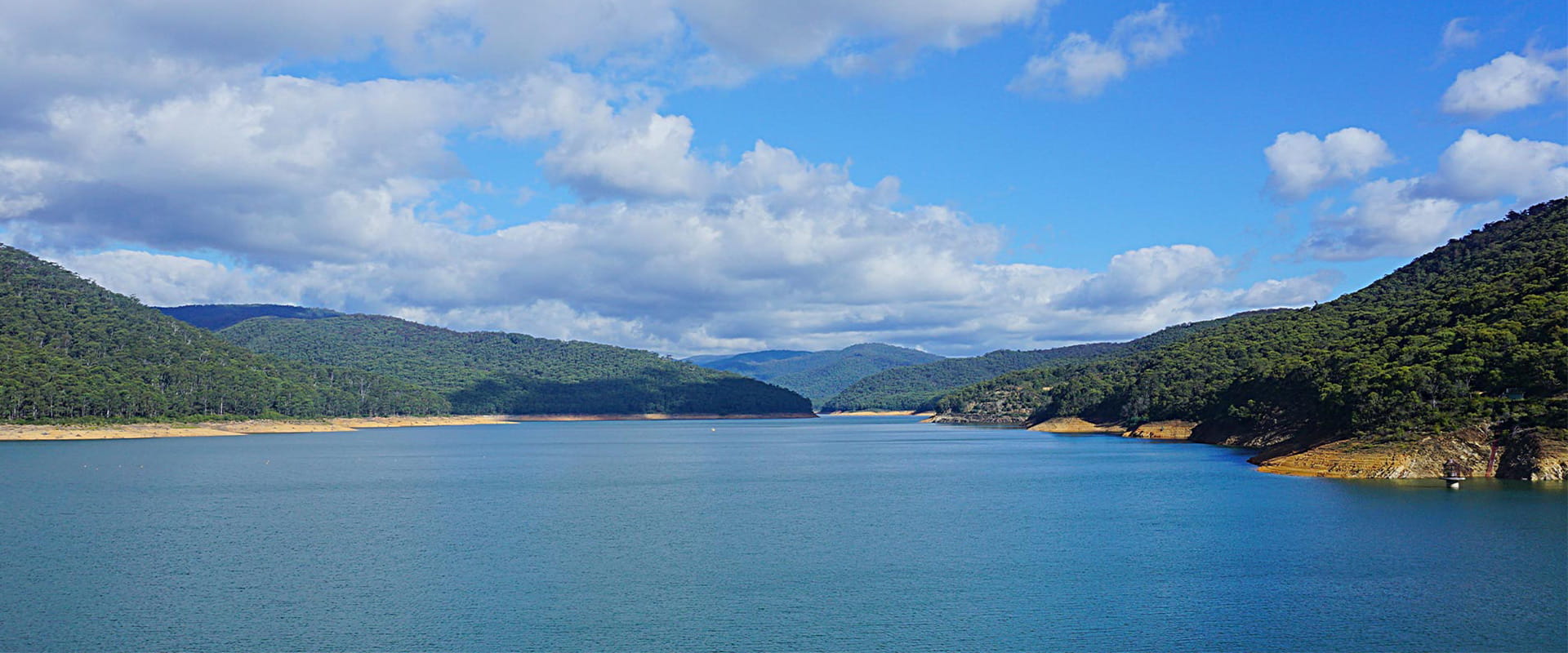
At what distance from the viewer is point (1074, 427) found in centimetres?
16875

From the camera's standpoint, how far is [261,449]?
115500 millimetres

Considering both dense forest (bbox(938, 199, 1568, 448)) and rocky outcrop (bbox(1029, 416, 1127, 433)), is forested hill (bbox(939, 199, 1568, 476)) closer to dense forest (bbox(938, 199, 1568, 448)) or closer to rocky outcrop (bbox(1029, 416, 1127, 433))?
dense forest (bbox(938, 199, 1568, 448))

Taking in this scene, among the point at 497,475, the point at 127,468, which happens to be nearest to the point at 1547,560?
the point at 497,475

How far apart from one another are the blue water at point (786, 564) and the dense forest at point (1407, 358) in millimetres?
7889

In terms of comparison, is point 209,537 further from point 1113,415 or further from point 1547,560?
point 1113,415

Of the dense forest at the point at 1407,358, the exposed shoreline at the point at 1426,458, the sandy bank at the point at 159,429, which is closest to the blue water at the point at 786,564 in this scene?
the exposed shoreline at the point at 1426,458

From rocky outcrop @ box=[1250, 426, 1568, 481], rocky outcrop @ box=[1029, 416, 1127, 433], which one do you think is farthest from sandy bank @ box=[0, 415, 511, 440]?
rocky outcrop @ box=[1250, 426, 1568, 481]

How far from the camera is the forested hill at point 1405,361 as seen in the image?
63.7 meters

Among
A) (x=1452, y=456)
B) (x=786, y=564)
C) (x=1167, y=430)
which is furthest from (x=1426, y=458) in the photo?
(x=1167, y=430)

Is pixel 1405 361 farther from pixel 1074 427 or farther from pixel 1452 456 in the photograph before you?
pixel 1074 427

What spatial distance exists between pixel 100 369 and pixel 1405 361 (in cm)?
16844

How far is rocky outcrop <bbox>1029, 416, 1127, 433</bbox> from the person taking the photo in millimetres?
159000

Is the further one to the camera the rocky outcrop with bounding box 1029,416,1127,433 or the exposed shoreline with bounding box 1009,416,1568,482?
the rocky outcrop with bounding box 1029,416,1127,433

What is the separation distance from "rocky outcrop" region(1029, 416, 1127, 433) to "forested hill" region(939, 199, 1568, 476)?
205 cm
